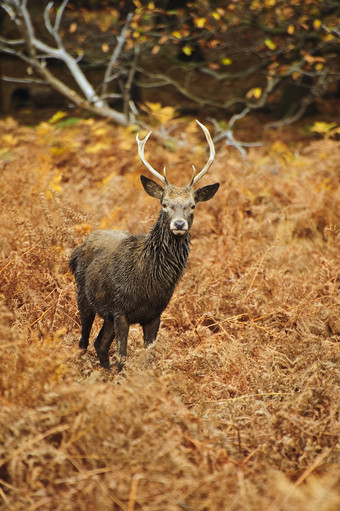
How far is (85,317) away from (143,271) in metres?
0.92

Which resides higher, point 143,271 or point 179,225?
point 179,225

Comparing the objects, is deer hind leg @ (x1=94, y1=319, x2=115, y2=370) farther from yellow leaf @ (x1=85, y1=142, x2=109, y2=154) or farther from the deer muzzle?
yellow leaf @ (x1=85, y1=142, x2=109, y2=154)

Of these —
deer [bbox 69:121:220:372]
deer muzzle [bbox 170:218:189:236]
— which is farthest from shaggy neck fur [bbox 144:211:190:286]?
deer muzzle [bbox 170:218:189:236]

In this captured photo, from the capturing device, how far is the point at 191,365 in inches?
215

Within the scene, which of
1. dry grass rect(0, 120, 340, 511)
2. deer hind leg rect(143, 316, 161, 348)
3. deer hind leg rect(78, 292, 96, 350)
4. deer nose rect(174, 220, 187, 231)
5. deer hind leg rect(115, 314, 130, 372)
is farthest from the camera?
deer hind leg rect(78, 292, 96, 350)

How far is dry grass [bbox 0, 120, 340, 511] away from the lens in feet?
11.5

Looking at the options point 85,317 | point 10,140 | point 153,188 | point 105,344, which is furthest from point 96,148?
point 105,344

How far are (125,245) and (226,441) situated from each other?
2323 millimetres

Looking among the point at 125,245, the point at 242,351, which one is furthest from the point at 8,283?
the point at 242,351

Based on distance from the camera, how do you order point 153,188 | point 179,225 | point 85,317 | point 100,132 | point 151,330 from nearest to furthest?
1. point 179,225
2. point 151,330
3. point 153,188
4. point 85,317
5. point 100,132

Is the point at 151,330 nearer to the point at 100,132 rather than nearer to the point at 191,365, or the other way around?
the point at 191,365

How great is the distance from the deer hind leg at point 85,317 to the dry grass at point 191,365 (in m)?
0.19

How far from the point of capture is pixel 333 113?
702 inches

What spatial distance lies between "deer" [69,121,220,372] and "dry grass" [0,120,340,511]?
36cm
